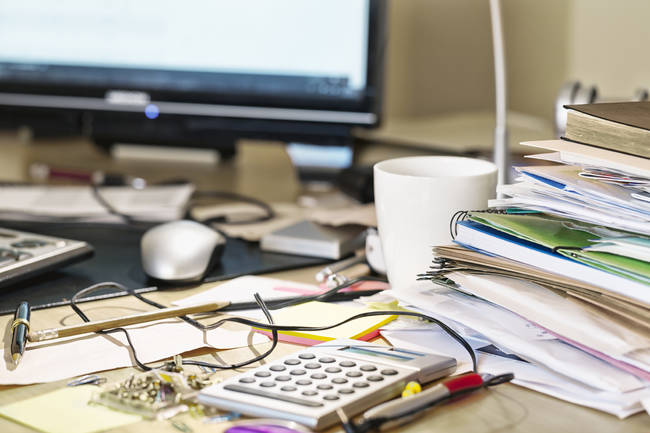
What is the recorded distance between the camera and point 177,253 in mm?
639

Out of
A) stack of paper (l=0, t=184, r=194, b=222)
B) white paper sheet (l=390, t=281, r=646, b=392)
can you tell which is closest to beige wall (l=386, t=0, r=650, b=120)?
stack of paper (l=0, t=184, r=194, b=222)

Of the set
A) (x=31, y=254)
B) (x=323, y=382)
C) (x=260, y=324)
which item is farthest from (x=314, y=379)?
(x=31, y=254)

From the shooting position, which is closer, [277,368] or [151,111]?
[277,368]

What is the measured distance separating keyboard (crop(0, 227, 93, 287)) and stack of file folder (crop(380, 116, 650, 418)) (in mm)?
293

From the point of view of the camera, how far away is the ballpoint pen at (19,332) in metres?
0.49

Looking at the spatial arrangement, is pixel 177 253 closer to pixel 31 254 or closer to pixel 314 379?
pixel 31 254

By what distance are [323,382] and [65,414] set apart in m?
0.14

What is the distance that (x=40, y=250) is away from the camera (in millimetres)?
665

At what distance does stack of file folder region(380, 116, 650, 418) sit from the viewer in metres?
0.44

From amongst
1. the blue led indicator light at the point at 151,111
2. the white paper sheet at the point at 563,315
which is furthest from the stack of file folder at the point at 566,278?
the blue led indicator light at the point at 151,111

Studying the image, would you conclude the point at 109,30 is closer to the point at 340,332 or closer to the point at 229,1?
the point at 229,1

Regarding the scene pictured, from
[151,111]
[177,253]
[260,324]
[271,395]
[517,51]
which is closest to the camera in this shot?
[271,395]

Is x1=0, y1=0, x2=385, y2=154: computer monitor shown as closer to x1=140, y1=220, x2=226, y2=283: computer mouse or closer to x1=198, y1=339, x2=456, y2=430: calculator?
x1=140, y1=220, x2=226, y2=283: computer mouse

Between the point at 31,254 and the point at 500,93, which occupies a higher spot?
the point at 500,93
